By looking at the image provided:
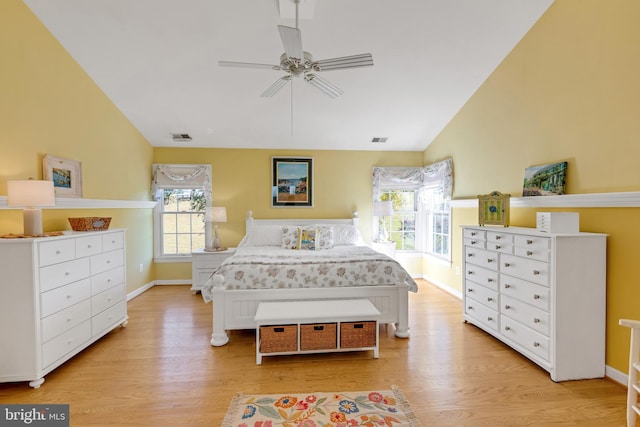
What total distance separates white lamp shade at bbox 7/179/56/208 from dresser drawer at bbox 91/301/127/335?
1.22m

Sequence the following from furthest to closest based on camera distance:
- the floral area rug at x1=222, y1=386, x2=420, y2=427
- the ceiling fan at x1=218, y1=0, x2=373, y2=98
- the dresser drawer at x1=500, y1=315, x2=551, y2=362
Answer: the dresser drawer at x1=500, y1=315, x2=551, y2=362 → the ceiling fan at x1=218, y1=0, x2=373, y2=98 → the floral area rug at x1=222, y1=386, x2=420, y2=427

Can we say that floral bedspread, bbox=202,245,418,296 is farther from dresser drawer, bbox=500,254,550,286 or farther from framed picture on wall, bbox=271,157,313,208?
framed picture on wall, bbox=271,157,313,208

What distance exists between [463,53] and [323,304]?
3.14 meters

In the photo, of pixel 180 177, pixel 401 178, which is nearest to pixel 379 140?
pixel 401 178

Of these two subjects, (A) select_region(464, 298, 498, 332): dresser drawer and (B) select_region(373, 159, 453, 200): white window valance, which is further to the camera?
(B) select_region(373, 159, 453, 200): white window valance

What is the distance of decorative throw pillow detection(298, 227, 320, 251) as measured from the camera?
4422 mm

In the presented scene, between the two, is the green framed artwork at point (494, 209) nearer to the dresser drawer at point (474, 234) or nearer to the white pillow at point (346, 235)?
the dresser drawer at point (474, 234)

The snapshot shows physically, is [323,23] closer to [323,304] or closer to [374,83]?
[374,83]

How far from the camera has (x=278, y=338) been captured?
2723 millimetres

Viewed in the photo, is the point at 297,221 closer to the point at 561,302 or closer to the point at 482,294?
the point at 482,294

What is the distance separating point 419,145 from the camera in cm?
557

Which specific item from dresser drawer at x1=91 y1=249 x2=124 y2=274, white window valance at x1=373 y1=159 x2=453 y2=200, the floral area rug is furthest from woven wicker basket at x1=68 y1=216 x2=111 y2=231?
white window valance at x1=373 y1=159 x2=453 y2=200

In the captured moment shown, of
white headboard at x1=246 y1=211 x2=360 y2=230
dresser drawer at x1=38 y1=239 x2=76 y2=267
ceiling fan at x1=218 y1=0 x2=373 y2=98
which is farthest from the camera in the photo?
white headboard at x1=246 y1=211 x2=360 y2=230

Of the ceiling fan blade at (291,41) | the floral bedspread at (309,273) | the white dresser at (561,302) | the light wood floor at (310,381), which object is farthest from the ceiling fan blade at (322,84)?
the light wood floor at (310,381)
